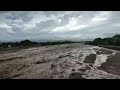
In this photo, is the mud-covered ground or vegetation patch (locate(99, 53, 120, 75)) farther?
vegetation patch (locate(99, 53, 120, 75))

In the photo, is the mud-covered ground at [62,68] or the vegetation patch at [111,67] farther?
the vegetation patch at [111,67]
